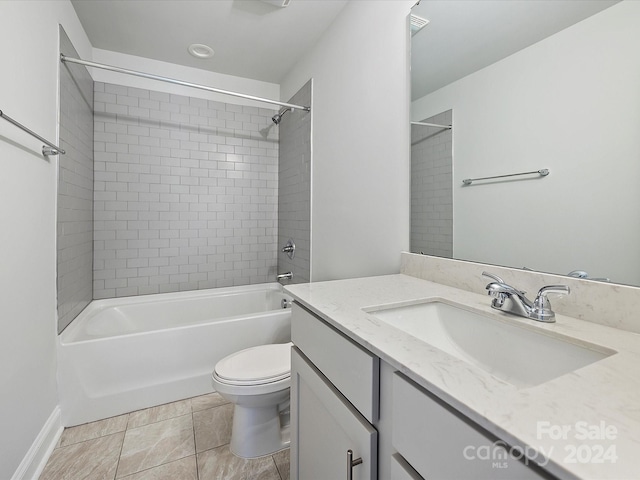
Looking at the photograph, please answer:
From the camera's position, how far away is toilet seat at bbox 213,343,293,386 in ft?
4.39

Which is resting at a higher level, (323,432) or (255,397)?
(323,432)

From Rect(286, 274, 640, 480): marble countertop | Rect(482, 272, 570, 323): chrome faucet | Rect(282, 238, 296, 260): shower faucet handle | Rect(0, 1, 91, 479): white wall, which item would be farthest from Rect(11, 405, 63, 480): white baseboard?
Rect(482, 272, 570, 323): chrome faucet

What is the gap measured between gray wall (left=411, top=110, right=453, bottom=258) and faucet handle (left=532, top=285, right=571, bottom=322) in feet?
1.46

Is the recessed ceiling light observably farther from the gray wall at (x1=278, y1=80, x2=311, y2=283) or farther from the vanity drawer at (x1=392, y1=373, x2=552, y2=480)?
the vanity drawer at (x1=392, y1=373, x2=552, y2=480)

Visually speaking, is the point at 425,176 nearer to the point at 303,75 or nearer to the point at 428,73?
the point at 428,73

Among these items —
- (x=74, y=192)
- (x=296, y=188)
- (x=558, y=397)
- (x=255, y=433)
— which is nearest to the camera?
(x=558, y=397)

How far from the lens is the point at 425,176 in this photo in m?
1.34

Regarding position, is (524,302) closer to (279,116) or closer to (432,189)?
(432,189)

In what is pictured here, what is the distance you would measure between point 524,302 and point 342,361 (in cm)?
52

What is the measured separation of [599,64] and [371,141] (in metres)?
0.96

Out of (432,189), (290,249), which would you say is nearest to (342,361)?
(432,189)

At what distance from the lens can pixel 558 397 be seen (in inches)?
16.5

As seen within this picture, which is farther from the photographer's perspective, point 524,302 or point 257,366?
point 257,366

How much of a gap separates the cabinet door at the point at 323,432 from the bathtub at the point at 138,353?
3.54 feet
